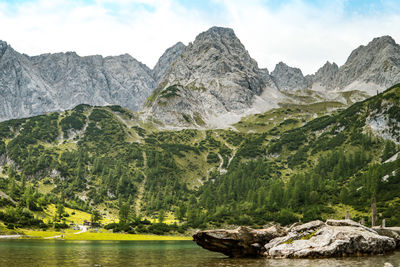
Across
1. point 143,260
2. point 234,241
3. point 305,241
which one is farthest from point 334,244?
point 143,260

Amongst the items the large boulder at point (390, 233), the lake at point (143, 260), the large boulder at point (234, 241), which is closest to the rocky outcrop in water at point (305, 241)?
the large boulder at point (234, 241)

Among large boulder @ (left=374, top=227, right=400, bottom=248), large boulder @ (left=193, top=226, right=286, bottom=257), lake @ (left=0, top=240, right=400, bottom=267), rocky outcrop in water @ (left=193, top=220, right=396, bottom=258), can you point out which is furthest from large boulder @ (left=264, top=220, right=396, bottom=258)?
large boulder @ (left=374, top=227, right=400, bottom=248)

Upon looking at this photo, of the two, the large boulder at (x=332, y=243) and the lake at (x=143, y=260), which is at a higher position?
the large boulder at (x=332, y=243)

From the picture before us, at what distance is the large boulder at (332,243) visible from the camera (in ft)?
139

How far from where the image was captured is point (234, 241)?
4775 centimetres

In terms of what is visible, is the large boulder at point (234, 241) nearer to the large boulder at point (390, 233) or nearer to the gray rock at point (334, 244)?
the gray rock at point (334, 244)

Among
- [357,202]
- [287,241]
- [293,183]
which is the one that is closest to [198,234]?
[287,241]

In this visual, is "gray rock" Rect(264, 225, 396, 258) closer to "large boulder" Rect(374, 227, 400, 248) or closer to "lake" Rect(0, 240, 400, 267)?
"lake" Rect(0, 240, 400, 267)

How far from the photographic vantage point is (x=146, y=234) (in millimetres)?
139750

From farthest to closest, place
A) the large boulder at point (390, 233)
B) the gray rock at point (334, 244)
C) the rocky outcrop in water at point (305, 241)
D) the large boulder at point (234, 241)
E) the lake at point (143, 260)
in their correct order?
the large boulder at point (390, 233)
the large boulder at point (234, 241)
the rocky outcrop in water at point (305, 241)
the gray rock at point (334, 244)
the lake at point (143, 260)

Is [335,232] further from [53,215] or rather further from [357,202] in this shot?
[53,215]

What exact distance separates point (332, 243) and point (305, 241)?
364 cm

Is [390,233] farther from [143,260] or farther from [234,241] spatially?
[143,260]

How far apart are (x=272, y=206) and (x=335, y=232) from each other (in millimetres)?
132559
